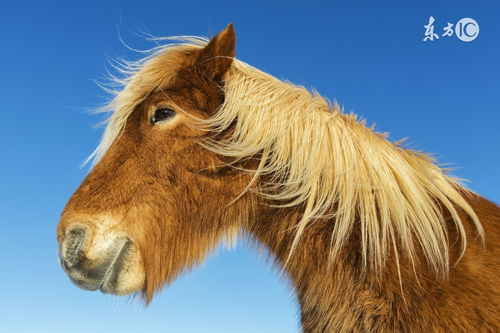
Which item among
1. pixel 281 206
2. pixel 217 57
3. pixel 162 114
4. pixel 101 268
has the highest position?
pixel 217 57

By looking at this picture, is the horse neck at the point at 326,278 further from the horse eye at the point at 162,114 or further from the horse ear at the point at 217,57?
the horse ear at the point at 217,57

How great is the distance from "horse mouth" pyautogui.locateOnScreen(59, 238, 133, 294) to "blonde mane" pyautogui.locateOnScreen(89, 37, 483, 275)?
944 mm

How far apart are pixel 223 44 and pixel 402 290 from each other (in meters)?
2.10

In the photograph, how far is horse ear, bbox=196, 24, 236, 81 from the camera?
12.0 feet

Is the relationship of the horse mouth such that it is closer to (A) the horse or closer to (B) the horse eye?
(A) the horse

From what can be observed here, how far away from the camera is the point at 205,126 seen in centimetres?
361

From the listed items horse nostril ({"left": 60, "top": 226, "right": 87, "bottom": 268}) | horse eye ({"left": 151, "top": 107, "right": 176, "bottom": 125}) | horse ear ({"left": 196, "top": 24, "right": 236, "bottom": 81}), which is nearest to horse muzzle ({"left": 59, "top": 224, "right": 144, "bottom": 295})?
horse nostril ({"left": 60, "top": 226, "right": 87, "bottom": 268})

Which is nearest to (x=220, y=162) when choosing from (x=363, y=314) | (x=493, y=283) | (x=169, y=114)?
(x=169, y=114)

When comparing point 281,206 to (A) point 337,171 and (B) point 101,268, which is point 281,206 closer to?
(A) point 337,171

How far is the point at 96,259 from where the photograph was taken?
11.2 feet

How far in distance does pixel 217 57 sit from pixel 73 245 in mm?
1684

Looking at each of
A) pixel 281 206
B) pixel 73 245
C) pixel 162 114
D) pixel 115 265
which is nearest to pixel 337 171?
pixel 281 206

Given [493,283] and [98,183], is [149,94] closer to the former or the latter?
[98,183]

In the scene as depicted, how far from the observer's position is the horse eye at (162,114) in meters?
3.73
